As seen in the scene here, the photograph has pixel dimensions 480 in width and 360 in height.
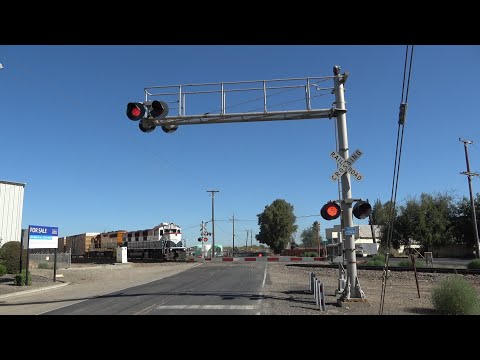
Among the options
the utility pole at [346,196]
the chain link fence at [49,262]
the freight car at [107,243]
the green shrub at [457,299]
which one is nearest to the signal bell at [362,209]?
the utility pole at [346,196]

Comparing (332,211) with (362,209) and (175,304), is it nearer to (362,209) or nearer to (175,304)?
(362,209)

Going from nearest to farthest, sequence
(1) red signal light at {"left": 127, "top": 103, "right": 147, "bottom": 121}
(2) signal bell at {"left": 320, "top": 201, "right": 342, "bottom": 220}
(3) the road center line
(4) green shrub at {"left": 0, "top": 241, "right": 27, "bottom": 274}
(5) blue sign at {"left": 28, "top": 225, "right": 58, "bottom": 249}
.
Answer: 1. (1) red signal light at {"left": 127, "top": 103, "right": 147, "bottom": 121}
2. (3) the road center line
3. (2) signal bell at {"left": 320, "top": 201, "right": 342, "bottom": 220}
4. (5) blue sign at {"left": 28, "top": 225, "right": 58, "bottom": 249}
5. (4) green shrub at {"left": 0, "top": 241, "right": 27, "bottom": 274}

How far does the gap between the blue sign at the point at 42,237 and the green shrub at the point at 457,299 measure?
20.6 m

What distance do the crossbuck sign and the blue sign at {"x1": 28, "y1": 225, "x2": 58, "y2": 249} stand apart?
1793 cm

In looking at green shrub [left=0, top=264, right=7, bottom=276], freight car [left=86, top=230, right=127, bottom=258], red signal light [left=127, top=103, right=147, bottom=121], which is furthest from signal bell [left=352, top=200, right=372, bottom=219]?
freight car [left=86, top=230, right=127, bottom=258]

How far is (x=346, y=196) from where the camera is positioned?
14109 mm

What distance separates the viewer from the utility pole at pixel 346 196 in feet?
45.0

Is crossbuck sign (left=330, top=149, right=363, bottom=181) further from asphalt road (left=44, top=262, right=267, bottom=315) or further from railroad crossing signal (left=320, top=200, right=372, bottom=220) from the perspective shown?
asphalt road (left=44, top=262, right=267, bottom=315)

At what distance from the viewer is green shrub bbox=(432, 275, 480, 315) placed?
11.6 m

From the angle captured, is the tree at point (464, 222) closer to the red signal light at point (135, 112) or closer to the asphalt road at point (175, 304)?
the asphalt road at point (175, 304)

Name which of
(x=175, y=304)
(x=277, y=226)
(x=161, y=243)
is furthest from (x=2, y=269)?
(x=277, y=226)
